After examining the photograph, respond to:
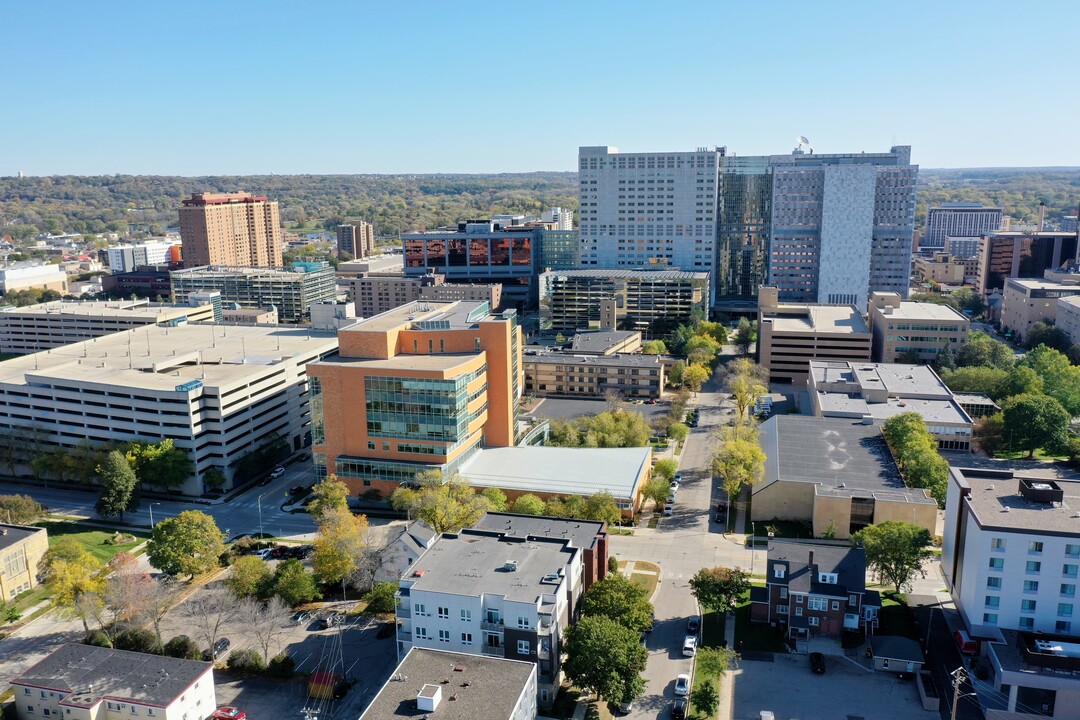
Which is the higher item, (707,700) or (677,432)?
(677,432)

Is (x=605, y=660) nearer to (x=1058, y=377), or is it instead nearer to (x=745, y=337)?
(x=1058, y=377)

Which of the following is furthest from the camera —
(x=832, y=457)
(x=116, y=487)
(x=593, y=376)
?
(x=593, y=376)

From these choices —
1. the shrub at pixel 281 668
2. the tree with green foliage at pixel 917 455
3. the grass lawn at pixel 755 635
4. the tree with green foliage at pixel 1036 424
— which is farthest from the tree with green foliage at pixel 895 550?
the shrub at pixel 281 668

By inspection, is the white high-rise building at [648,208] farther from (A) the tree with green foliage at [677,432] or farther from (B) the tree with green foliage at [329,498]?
(B) the tree with green foliage at [329,498]

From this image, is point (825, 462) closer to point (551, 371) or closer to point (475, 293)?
point (551, 371)

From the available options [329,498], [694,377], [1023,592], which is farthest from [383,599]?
[694,377]

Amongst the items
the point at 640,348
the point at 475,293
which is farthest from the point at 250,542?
the point at 475,293
